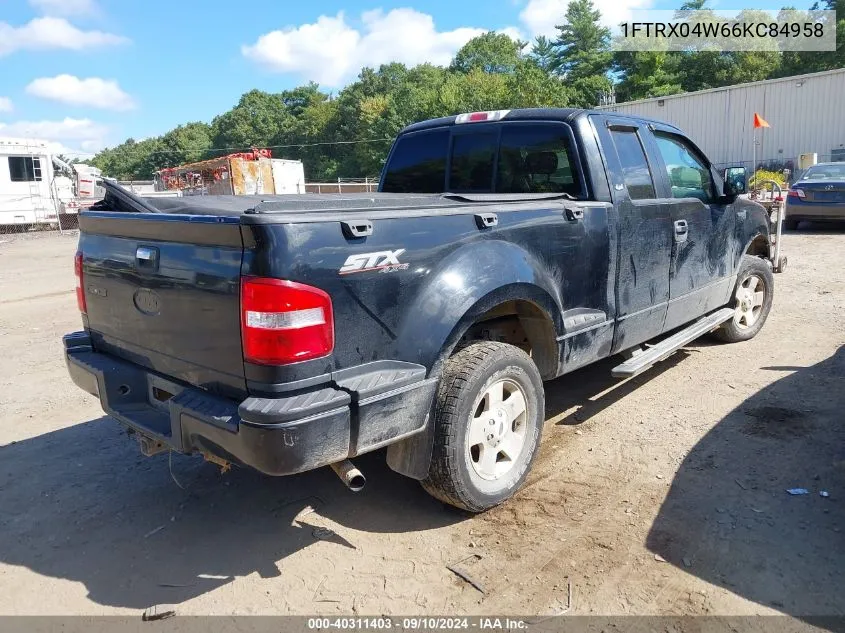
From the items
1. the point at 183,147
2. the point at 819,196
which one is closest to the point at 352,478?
the point at 819,196

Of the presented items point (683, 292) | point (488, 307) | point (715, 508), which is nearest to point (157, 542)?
point (488, 307)

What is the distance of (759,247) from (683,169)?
6.46 feet

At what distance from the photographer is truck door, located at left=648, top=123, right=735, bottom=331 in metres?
4.64

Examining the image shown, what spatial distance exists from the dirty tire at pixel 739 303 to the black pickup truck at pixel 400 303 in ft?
5.08

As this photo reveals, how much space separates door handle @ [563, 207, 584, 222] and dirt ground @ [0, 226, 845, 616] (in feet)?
4.71

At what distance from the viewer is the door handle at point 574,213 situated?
3623mm

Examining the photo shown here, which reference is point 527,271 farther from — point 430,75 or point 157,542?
point 430,75

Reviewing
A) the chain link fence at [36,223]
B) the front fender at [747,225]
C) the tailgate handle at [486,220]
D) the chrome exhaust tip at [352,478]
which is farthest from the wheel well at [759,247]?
the chain link fence at [36,223]

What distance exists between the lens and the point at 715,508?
3.29 metres

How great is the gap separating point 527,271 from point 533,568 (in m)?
1.42

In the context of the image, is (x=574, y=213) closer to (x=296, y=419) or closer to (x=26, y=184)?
(x=296, y=419)

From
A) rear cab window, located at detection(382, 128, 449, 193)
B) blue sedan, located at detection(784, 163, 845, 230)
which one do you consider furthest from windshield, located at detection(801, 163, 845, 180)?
rear cab window, located at detection(382, 128, 449, 193)

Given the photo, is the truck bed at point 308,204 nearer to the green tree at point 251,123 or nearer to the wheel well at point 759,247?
the wheel well at point 759,247

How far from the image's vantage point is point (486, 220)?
124 inches
